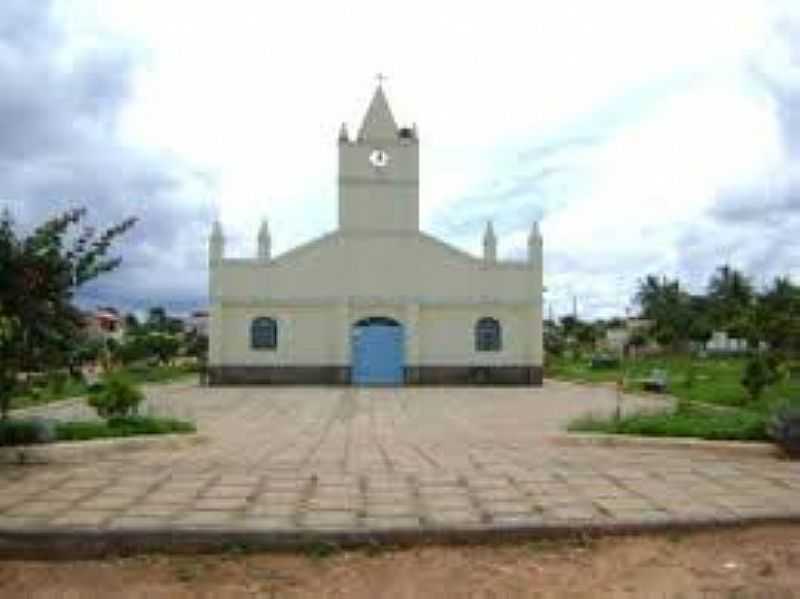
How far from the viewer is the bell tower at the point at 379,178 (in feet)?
139

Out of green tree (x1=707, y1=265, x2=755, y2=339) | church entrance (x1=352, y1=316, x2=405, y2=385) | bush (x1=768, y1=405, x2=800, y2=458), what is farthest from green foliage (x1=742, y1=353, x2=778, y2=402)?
green tree (x1=707, y1=265, x2=755, y2=339)

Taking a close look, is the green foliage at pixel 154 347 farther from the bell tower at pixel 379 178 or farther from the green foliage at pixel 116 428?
the green foliage at pixel 116 428

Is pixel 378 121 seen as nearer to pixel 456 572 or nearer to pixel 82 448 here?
pixel 82 448

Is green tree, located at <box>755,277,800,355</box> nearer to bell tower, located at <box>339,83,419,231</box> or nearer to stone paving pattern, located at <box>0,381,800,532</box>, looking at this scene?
stone paving pattern, located at <box>0,381,800,532</box>

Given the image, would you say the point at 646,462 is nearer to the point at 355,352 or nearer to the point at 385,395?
the point at 385,395

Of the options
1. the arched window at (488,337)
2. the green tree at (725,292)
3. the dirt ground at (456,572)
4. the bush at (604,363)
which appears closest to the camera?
the dirt ground at (456,572)

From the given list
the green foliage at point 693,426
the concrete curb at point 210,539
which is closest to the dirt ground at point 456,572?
the concrete curb at point 210,539

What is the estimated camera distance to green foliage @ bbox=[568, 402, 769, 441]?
12.5 metres

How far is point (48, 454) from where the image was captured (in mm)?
11242

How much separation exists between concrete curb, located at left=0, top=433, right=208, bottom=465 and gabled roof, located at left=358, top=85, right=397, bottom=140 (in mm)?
29917

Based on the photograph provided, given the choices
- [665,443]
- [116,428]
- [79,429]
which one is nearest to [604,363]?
[665,443]

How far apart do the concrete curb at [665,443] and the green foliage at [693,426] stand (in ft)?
0.64

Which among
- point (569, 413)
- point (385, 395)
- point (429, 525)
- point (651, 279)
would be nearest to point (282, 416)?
point (569, 413)

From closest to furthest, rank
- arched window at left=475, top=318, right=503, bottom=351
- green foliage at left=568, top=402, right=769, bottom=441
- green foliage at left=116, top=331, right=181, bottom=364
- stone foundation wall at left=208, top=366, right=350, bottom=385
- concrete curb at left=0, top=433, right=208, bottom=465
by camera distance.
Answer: concrete curb at left=0, top=433, right=208, bottom=465 → green foliage at left=568, top=402, right=769, bottom=441 → stone foundation wall at left=208, top=366, right=350, bottom=385 → arched window at left=475, top=318, right=503, bottom=351 → green foliage at left=116, top=331, right=181, bottom=364
